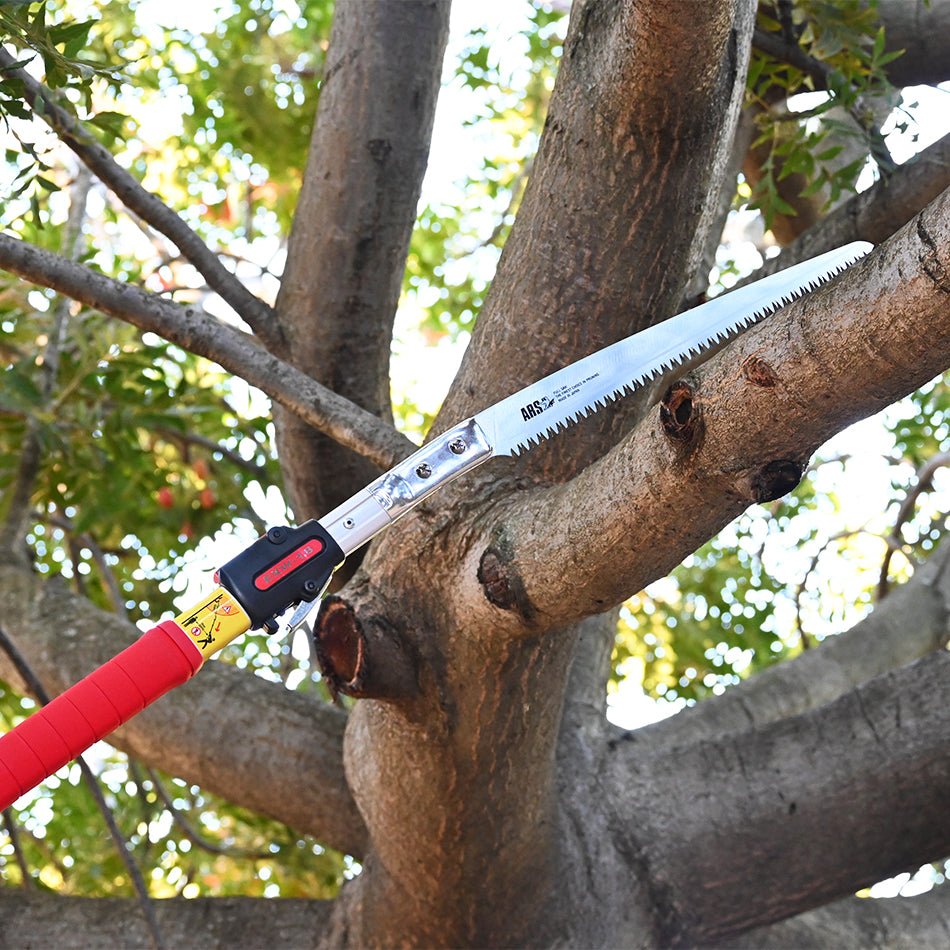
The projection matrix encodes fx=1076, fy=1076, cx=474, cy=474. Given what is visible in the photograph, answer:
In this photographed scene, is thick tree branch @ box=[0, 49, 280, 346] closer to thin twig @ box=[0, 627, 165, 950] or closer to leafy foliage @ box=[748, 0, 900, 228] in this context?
thin twig @ box=[0, 627, 165, 950]

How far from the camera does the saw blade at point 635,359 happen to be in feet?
5.93

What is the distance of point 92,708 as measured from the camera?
1.52 meters

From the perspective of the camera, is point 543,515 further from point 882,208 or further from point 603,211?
point 882,208

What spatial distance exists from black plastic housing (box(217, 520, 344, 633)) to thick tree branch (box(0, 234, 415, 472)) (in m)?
0.37

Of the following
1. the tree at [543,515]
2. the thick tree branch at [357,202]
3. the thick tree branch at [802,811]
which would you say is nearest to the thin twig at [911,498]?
the tree at [543,515]

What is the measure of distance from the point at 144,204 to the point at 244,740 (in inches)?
48.6

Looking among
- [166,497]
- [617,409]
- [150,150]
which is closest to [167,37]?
[150,150]

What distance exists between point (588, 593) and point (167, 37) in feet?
11.8

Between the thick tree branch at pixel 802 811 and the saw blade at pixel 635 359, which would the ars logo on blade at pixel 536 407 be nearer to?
the saw blade at pixel 635 359

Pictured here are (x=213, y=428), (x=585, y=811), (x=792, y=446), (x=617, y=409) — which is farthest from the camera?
(x=213, y=428)

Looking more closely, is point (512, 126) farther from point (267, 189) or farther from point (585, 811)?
point (585, 811)

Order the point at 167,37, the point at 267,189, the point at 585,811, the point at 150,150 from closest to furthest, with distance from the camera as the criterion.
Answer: the point at 585,811, the point at 167,37, the point at 150,150, the point at 267,189

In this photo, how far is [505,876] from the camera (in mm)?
2154

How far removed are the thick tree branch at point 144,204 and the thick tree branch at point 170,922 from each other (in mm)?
1367
